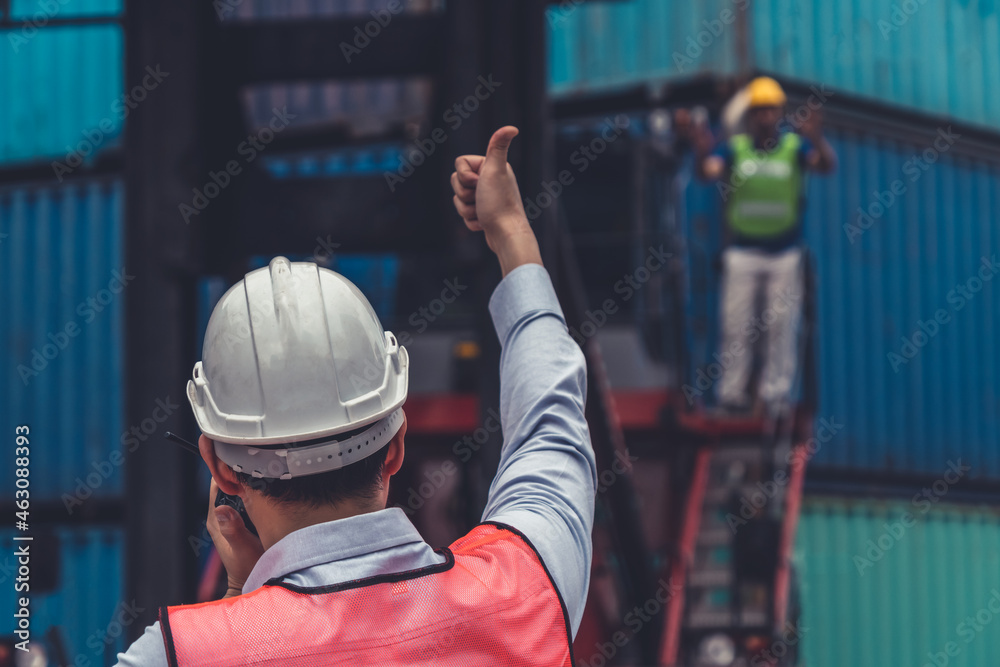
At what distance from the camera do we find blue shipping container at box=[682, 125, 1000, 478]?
9.96m

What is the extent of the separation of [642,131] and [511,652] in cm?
906

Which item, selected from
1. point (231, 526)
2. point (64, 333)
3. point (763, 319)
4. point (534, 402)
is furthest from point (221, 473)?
point (64, 333)

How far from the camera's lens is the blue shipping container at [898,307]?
32.7ft

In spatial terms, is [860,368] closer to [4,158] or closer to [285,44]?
[285,44]

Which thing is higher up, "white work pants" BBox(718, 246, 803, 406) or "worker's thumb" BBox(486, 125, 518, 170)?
"worker's thumb" BBox(486, 125, 518, 170)

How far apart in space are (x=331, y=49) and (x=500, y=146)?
182 cm

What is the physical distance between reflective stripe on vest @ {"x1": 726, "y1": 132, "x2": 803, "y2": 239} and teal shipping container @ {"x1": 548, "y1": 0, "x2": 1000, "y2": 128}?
2.93m

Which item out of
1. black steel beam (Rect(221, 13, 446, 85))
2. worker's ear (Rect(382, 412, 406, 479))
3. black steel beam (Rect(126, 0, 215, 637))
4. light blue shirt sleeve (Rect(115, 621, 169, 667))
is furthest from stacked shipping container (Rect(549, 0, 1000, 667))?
light blue shirt sleeve (Rect(115, 621, 169, 667))

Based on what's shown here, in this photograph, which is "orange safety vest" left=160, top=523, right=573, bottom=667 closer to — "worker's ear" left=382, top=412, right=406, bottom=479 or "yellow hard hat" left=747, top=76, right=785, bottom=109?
"worker's ear" left=382, top=412, right=406, bottom=479

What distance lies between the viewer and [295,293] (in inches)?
45.9

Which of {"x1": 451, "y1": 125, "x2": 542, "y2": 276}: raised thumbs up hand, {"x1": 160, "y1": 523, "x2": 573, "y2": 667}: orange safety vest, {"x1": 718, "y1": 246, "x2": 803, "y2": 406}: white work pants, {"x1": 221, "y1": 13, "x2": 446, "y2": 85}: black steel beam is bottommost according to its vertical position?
{"x1": 718, "y1": 246, "x2": 803, "y2": 406}: white work pants

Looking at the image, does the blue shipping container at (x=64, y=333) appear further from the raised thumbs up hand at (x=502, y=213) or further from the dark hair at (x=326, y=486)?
the dark hair at (x=326, y=486)

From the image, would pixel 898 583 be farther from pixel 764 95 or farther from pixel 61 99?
pixel 61 99

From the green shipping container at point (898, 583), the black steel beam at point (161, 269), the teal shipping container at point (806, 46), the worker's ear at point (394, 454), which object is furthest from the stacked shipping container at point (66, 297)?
the worker's ear at point (394, 454)
